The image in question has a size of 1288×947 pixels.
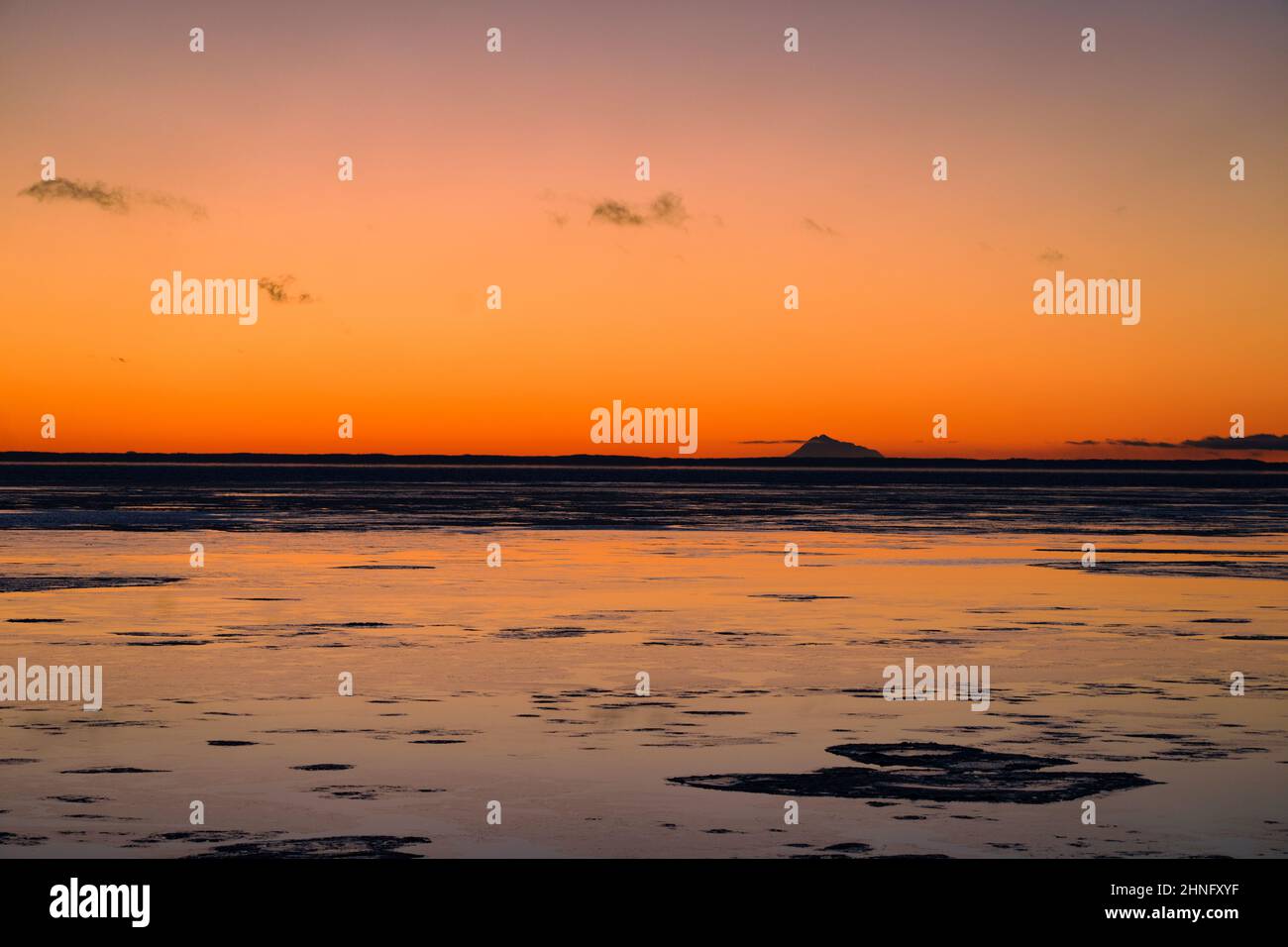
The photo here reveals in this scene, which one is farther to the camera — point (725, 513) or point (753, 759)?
point (725, 513)

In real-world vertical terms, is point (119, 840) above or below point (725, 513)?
below

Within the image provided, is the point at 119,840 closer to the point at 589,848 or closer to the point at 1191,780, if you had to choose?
the point at 589,848

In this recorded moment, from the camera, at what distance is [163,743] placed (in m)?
13.1

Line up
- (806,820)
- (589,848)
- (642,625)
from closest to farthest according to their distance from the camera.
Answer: (589,848) < (806,820) < (642,625)

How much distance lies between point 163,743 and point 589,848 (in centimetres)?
494
